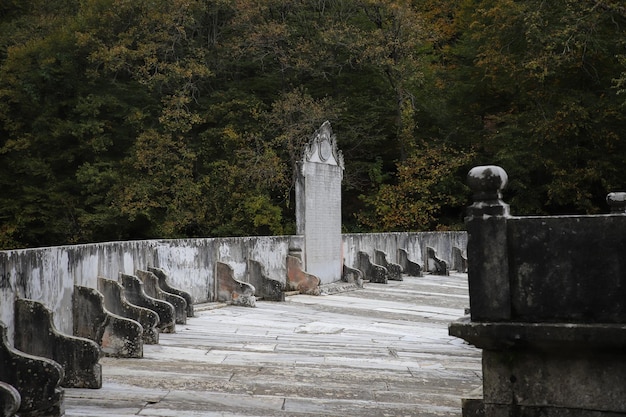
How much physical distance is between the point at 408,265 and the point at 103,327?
43.4 feet

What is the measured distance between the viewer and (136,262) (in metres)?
9.86

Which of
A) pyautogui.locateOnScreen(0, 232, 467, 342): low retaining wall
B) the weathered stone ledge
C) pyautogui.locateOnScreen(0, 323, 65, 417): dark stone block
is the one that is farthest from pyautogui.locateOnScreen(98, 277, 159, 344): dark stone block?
the weathered stone ledge

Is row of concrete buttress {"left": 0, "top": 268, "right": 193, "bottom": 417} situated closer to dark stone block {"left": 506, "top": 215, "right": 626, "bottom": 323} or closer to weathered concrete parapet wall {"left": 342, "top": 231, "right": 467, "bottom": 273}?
dark stone block {"left": 506, "top": 215, "right": 626, "bottom": 323}

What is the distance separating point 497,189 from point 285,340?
494 centimetres

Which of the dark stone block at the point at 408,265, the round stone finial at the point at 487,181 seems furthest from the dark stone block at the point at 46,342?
the dark stone block at the point at 408,265

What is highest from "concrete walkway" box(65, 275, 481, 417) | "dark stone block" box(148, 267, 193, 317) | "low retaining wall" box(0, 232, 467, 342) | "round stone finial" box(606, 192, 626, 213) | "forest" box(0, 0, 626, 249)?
"forest" box(0, 0, 626, 249)

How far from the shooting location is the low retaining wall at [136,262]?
20.1 feet

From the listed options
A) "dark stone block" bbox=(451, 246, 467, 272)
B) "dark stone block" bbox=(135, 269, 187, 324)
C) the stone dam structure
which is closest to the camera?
the stone dam structure

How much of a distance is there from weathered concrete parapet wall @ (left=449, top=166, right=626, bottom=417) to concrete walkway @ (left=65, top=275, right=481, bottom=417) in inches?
47.6

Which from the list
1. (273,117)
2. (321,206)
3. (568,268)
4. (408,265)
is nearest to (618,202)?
(568,268)

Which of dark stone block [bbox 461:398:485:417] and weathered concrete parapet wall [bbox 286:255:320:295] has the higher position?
weathered concrete parapet wall [bbox 286:255:320:295]

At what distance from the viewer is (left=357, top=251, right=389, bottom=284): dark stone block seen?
669 inches

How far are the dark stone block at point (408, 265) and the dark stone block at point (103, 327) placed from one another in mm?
12985

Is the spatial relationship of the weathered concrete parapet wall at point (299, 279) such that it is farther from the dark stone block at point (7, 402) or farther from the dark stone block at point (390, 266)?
the dark stone block at point (7, 402)
